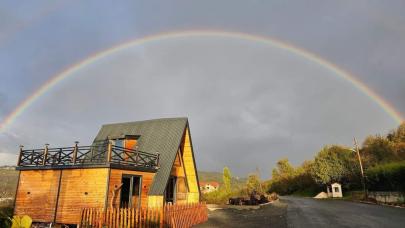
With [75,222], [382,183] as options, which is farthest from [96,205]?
[382,183]

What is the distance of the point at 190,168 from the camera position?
82.2 feet

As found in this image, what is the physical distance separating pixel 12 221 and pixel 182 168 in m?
19.0

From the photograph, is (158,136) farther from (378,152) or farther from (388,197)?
(378,152)

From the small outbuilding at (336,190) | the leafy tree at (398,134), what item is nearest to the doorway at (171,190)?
the small outbuilding at (336,190)

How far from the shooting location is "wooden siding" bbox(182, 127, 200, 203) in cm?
2500

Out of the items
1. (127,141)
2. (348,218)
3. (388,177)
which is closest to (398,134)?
(388,177)

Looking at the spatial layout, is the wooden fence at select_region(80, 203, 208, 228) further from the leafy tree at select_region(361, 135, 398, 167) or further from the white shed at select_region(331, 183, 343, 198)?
the leafy tree at select_region(361, 135, 398, 167)

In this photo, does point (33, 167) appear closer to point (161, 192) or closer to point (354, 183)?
point (161, 192)

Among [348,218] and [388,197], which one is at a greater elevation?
[388,197]

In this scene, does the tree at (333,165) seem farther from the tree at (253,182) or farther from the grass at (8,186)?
the grass at (8,186)

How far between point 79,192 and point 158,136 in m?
8.13

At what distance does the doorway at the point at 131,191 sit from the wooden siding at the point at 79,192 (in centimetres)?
180

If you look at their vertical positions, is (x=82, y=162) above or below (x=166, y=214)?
above

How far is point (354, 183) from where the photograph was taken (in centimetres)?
5031
